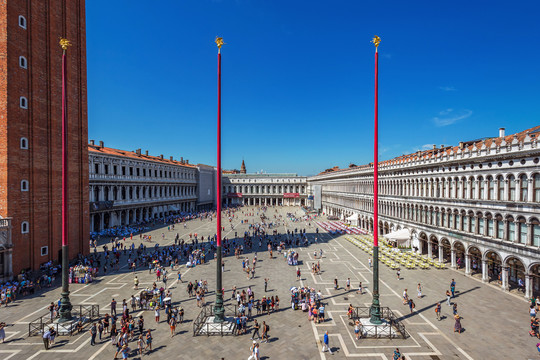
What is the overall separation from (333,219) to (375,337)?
57685 millimetres

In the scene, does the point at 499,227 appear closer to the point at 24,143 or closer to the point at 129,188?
the point at 24,143

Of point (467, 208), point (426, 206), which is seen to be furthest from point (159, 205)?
point (467, 208)

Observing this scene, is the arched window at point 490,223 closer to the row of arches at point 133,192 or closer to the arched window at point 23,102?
the arched window at point 23,102

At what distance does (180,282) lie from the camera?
2644cm

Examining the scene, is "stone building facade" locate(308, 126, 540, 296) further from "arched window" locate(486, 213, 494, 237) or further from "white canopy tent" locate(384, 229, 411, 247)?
"white canopy tent" locate(384, 229, 411, 247)

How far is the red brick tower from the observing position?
25953 millimetres

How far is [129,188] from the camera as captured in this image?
6162 cm

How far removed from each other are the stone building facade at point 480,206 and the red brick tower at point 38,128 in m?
42.6

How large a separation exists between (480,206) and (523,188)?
167 inches

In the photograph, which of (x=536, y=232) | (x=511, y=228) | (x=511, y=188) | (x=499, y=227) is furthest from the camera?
(x=499, y=227)

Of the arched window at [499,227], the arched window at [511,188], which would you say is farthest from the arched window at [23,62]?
the arched window at [499,227]

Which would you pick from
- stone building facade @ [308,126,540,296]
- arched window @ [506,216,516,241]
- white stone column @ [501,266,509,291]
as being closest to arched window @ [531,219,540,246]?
stone building facade @ [308,126,540,296]

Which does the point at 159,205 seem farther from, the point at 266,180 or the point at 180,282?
the point at 266,180

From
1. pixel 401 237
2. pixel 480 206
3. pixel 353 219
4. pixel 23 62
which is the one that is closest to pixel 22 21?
pixel 23 62
